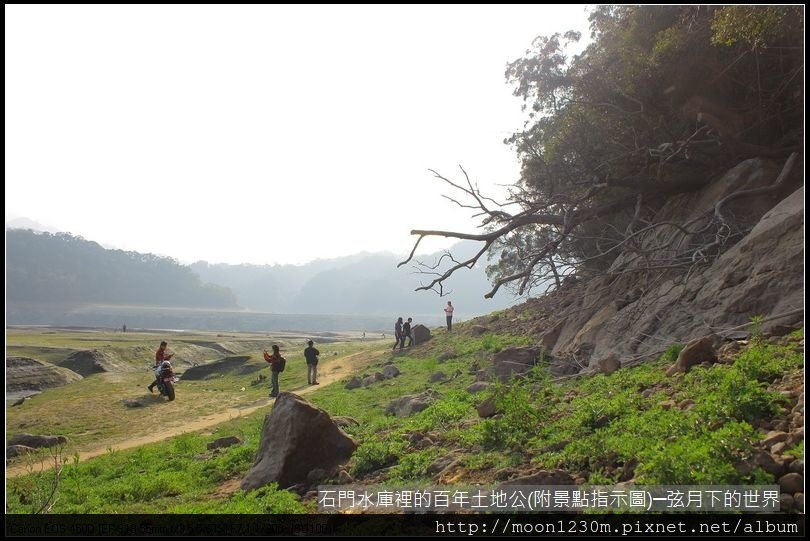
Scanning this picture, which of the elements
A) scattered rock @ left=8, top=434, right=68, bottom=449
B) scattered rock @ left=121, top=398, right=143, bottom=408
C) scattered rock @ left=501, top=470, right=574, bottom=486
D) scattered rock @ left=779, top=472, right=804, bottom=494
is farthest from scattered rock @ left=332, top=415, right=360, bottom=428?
scattered rock @ left=121, top=398, right=143, bottom=408

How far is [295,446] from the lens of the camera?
6633mm

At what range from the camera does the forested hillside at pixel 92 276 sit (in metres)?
109

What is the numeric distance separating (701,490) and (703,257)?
21.3 feet

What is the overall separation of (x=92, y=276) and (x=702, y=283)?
138893 mm

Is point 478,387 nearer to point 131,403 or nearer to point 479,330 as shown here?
point 479,330

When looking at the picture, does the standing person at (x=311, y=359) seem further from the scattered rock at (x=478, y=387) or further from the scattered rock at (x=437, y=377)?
the scattered rock at (x=478, y=387)

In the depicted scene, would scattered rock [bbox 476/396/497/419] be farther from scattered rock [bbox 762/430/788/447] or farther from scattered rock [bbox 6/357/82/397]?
scattered rock [bbox 6/357/82/397]

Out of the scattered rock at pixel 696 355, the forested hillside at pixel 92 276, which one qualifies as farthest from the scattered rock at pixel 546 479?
the forested hillside at pixel 92 276

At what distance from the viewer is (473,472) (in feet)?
17.7

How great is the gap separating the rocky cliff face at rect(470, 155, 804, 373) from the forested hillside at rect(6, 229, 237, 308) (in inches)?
4662

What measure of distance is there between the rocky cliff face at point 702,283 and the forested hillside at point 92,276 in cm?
11842

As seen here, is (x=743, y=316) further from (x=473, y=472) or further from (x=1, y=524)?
(x=1, y=524)

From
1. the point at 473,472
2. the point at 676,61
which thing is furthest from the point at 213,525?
the point at 676,61

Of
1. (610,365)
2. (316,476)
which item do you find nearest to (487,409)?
(610,365)
